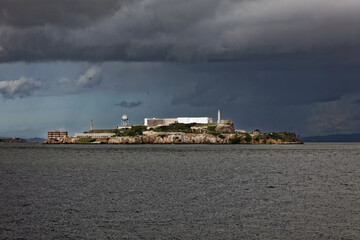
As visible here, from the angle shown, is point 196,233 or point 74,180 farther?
point 74,180

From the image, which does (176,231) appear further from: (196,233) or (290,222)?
(290,222)

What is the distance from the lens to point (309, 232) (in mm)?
36125

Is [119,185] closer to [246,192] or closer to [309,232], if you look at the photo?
[246,192]

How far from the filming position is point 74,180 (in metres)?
74.8

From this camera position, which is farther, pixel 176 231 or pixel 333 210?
pixel 333 210

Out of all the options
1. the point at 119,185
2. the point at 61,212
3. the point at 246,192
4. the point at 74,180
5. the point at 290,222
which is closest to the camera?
the point at 290,222

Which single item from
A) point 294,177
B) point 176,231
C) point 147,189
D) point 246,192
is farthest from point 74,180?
point 176,231

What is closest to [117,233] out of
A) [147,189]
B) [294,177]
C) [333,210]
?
[333,210]

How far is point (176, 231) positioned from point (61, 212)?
13377 mm

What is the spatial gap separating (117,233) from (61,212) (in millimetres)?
10685

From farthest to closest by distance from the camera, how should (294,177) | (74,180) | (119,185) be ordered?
(294,177)
(74,180)
(119,185)

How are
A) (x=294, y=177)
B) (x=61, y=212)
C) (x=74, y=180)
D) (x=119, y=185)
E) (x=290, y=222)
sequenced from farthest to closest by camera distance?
(x=294, y=177) → (x=74, y=180) → (x=119, y=185) → (x=61, y=212) → (x=290, y=222)

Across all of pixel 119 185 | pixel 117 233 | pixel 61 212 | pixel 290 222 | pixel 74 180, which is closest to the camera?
pixel 117 233

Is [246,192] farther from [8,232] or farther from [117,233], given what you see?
[8,232]
